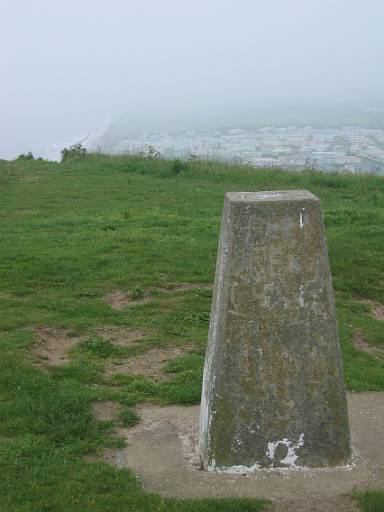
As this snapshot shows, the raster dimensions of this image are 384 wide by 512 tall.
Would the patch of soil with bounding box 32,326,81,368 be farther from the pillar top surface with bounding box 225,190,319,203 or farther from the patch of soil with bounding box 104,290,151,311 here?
the pillar top surface with bounding box 225,190,319,203

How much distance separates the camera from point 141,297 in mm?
9633

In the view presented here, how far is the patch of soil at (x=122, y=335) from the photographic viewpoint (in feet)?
26.7

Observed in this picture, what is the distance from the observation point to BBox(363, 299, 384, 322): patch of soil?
380 inches

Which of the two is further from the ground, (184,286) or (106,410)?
(184,286)

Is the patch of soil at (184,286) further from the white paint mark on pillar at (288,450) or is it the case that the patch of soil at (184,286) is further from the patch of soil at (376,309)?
the white paint mark on pillar at (288,450)

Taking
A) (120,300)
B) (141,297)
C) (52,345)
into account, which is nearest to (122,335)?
(52,345)

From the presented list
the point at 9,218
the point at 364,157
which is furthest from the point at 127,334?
the point at 364,157

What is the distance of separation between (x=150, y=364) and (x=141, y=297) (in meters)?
2.15

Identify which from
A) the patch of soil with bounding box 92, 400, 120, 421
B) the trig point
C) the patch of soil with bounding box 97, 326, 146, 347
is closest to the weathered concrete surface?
the trig point

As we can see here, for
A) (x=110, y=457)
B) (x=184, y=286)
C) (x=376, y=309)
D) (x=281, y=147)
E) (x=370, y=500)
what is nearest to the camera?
(x=370, y=500)

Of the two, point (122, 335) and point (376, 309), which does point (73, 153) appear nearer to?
point (376, 309)

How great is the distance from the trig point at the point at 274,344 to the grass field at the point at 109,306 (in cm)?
53

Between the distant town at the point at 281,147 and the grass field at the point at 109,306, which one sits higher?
the distant town at the point at 281,147

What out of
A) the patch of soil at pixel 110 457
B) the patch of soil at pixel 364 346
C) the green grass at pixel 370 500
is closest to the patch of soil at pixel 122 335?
the patch of soil at pixel 364 346
